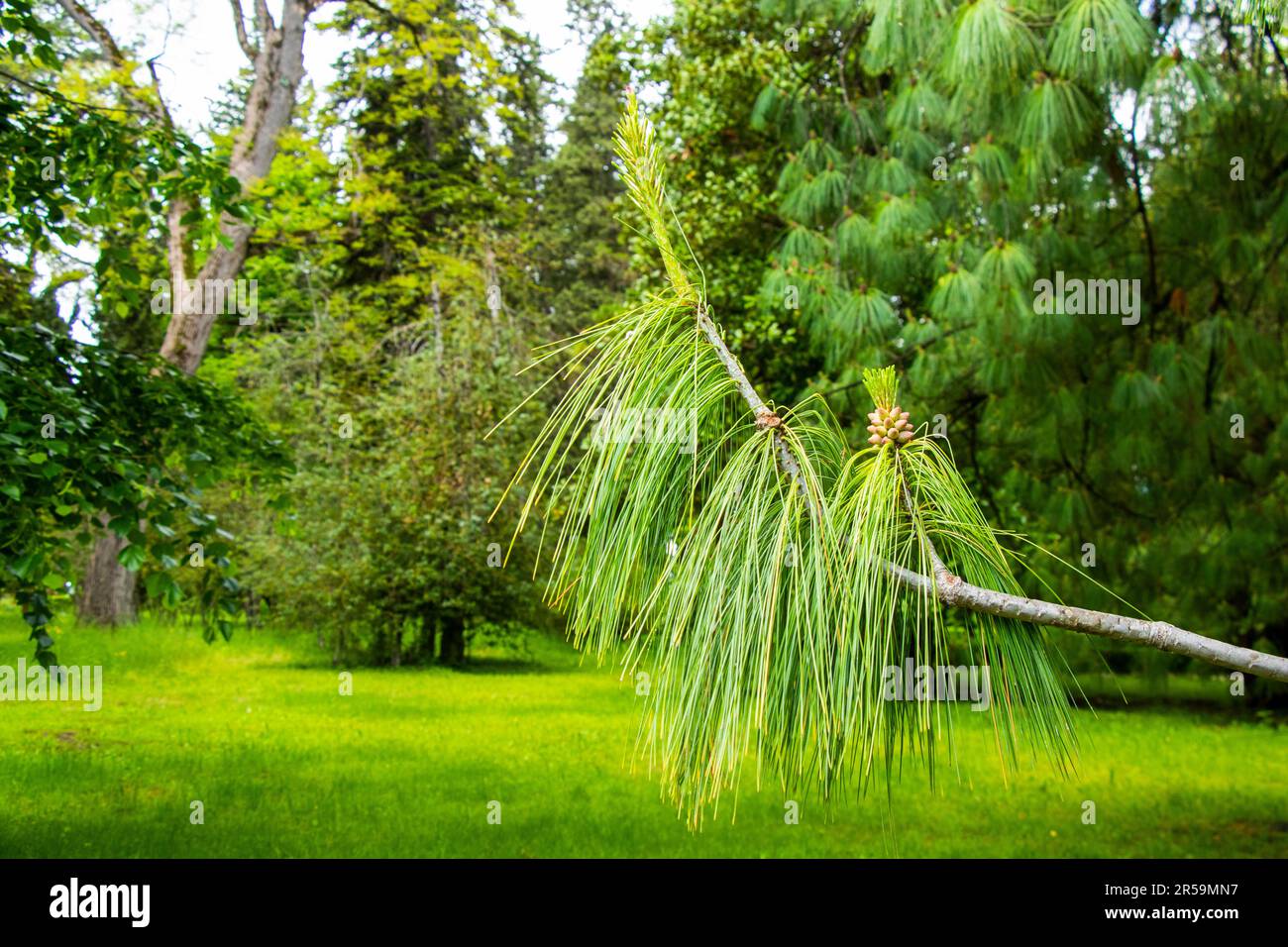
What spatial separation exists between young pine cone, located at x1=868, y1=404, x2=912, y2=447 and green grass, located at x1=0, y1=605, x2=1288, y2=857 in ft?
5.75

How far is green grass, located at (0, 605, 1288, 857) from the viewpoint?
13.0 ft

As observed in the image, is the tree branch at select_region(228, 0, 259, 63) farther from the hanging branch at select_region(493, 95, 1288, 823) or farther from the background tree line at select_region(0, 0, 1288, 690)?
the hanging branch at select_region(493, 95, 1288, 823)

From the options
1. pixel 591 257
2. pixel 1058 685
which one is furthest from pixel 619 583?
pixel 591 257

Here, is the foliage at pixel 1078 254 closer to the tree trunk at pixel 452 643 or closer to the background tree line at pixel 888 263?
the background tree line at pixel 888 263

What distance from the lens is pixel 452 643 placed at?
893 centimetres

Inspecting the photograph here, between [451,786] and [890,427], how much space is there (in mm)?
4109

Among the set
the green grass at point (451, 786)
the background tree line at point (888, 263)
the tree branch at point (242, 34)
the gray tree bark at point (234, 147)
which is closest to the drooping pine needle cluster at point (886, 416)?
the background tree line at point (888, 263)

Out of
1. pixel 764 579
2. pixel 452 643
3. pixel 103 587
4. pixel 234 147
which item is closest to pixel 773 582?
pixel 764 579

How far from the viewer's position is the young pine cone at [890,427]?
115 cm

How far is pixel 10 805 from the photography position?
391 centimetres

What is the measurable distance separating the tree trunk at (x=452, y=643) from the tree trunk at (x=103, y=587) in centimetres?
286

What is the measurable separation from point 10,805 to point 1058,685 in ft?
13.3

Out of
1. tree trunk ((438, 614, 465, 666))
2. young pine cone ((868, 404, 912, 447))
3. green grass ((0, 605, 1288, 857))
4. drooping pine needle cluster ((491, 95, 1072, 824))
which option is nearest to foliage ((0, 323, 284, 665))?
green grass ((0, 605, 1288, 857))
